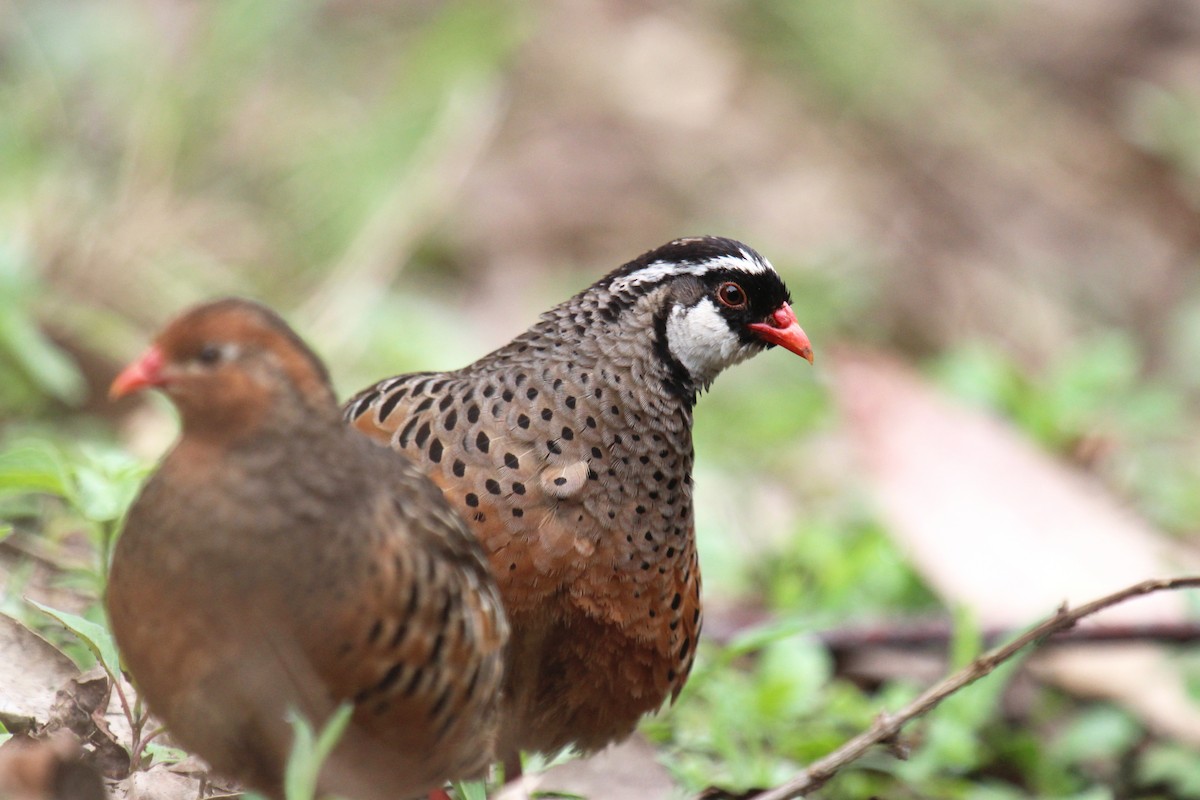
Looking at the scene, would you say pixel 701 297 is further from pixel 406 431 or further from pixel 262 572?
pixel 262 572

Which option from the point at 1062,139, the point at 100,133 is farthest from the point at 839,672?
the point at 1062,139

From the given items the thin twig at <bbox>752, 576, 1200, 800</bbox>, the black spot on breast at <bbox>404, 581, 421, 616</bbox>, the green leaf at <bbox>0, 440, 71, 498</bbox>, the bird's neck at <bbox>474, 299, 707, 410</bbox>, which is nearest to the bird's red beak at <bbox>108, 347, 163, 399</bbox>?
the black spot on breast at <bbox>404, 581, 421, 616</bbox>

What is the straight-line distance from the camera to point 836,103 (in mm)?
9516

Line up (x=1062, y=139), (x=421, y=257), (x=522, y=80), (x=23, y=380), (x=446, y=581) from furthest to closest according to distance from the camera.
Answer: (x=1062, y=139) → (x=522, y=80) → (x=421, y=257) → (x=23, y=380) → (x=446, y=581)

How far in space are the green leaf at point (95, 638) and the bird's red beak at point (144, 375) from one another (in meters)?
0.74

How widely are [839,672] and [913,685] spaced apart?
275mm

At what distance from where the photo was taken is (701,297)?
11.3 feet

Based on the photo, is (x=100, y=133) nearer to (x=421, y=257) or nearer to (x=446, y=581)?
(x=421, y=257)

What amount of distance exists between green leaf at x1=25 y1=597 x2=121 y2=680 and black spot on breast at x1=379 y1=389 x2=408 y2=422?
0.71 meters

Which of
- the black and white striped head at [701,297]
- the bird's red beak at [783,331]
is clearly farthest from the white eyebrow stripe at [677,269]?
the bird's red beak at [783,331]

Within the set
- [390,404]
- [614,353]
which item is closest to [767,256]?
[614,353]

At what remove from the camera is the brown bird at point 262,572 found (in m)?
2.28

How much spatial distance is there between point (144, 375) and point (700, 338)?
1.48 m

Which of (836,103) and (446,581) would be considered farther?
(836,103)
